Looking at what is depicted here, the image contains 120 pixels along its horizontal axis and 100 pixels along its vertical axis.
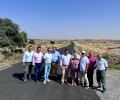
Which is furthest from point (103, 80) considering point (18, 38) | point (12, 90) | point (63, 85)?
point (18, 38)

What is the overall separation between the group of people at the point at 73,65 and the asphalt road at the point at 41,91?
0.62 metres

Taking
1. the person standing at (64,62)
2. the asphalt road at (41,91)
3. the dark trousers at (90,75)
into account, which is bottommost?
the asphalt road at (41,91)

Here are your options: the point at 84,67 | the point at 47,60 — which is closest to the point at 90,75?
the point at 84,67

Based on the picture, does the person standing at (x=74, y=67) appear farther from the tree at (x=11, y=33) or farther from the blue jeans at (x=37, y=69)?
the tree at (x=11, y=33)

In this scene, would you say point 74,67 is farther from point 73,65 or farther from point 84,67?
point 84,67

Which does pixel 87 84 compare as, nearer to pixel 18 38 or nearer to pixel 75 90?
pixel 75 90

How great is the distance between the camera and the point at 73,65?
1259 centimetres

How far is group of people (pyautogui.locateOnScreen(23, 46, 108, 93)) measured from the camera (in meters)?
11.7

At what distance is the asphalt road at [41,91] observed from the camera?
391 inches

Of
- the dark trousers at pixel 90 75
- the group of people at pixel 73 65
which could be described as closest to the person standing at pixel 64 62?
the group of people at pixel 73 65

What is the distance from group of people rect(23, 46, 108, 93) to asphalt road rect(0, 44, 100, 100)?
62 cm

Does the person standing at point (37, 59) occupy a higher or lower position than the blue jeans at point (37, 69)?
higher

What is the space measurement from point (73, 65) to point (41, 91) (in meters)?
2.41

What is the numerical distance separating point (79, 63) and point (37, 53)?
2316 millimetres
